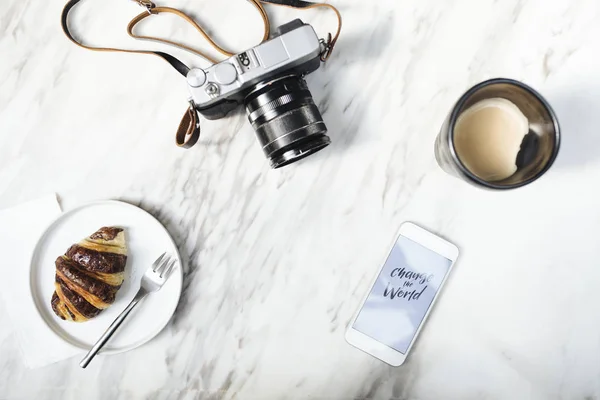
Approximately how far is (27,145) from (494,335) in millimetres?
706

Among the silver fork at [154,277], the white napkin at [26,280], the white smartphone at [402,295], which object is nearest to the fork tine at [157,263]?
the silver fork at [154,277]

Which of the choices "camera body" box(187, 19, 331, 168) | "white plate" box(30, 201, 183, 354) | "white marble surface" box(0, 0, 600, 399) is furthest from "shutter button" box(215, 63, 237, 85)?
"white plate" box(30, 201, 183, 354)

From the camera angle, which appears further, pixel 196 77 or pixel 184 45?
pixel 184 45

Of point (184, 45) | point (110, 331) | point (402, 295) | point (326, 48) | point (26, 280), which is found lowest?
point (402, 295)

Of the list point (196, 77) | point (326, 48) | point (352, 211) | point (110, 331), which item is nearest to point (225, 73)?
point (196, 77)

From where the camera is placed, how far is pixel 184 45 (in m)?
0.71

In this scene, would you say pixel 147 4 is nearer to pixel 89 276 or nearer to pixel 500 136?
pixel 89 276

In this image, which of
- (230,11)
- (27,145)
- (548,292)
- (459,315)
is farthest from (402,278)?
(27,145)

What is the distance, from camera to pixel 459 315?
693 millimetres

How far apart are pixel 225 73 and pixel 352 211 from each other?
0.83 feet

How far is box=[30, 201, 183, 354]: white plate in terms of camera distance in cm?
68

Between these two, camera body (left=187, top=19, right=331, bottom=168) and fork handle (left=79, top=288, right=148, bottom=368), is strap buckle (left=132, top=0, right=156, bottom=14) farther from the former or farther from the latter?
fork handle (left=79, top=288, right=148, bottom=368)

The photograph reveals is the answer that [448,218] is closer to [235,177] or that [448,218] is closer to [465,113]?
[465,113]

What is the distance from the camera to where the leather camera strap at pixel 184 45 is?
66 centimetres
